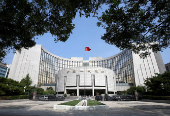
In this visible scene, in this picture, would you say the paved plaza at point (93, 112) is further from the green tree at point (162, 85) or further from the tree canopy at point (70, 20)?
the green tree at point (162, 85)

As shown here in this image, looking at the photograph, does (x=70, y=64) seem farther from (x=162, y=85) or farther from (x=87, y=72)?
(x=162, y=85)

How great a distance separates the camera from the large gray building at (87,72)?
61062 mm

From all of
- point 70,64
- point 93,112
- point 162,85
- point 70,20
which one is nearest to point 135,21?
point 70,20

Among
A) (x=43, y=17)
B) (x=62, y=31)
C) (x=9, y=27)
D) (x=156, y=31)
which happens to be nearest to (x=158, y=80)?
(x=156, y=31)

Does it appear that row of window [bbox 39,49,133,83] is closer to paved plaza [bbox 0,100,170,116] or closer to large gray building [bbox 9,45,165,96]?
large gray building [bbox 9,45,165,96]

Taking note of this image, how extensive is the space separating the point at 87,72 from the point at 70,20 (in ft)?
180

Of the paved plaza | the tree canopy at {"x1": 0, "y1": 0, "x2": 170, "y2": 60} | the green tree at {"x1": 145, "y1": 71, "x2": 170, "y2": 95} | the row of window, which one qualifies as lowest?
the paved plaza

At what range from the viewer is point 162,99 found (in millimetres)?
22156

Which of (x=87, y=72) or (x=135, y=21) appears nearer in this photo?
(x=135, y=21)

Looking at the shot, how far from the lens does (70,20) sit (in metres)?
Answer: 8.54

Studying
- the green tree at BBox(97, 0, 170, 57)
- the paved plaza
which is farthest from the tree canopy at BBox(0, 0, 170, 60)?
the paved plaza

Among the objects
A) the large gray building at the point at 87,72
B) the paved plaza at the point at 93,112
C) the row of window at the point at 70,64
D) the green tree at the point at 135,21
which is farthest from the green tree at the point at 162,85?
the row of window at the point at 70,64

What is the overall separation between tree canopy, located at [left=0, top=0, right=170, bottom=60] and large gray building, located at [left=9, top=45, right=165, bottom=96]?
50.6 m

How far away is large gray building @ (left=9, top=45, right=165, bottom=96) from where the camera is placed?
200 ft
